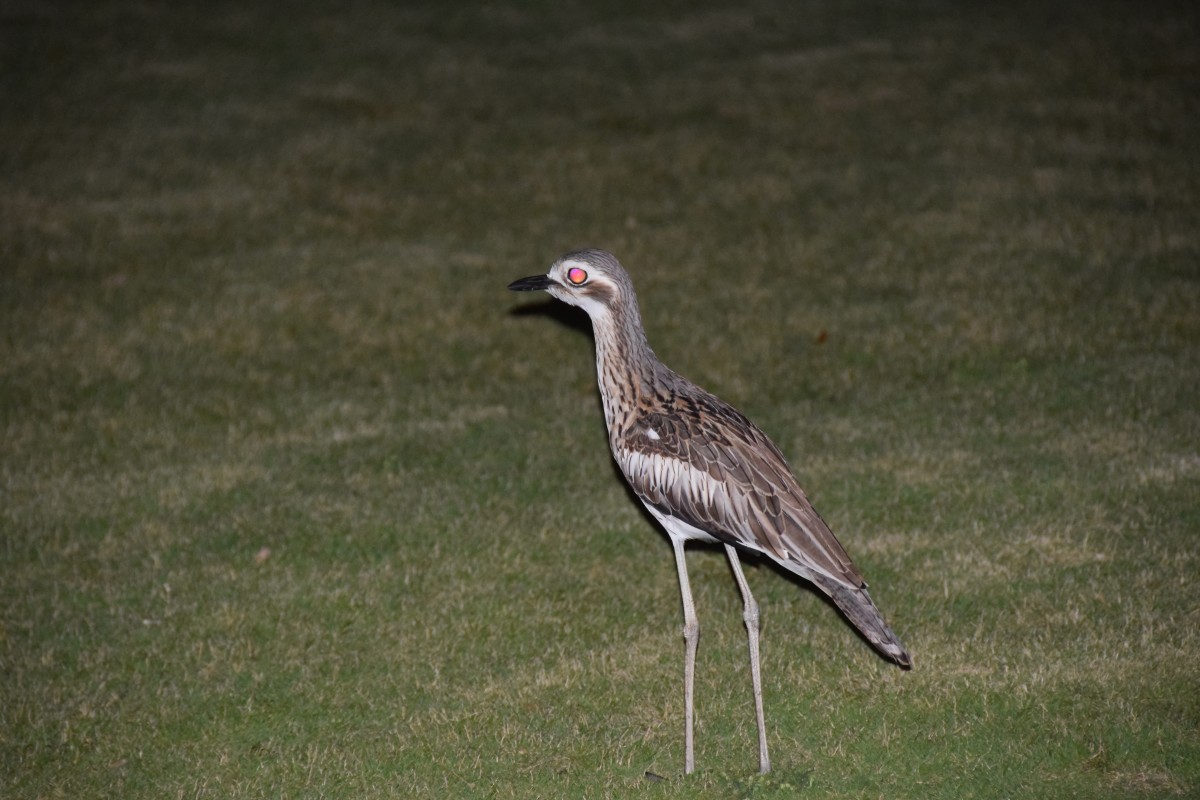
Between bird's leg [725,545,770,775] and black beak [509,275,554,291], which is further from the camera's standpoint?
black beak [509,275,554,291]

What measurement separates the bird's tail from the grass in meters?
0.71

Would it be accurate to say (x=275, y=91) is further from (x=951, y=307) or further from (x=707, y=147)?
(x=951, y=307)

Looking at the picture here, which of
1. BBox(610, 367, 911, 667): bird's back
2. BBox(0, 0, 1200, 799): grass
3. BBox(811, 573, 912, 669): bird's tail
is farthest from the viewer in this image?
BBox(0, 0, 1200, 799): grass

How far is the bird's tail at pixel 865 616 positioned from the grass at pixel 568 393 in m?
0.71

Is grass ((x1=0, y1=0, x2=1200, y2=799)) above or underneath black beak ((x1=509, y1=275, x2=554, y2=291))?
underneath

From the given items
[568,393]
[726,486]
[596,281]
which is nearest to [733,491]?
[726,486]

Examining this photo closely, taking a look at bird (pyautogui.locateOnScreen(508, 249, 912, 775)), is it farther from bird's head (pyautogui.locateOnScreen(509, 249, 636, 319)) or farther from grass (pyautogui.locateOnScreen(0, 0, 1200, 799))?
grass (pyautogui.locateOnScreen(0, 0, 1200, 799))

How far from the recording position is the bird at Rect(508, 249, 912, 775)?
6.29 metres

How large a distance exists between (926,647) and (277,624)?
3717mm

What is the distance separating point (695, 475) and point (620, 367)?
30.2 inches

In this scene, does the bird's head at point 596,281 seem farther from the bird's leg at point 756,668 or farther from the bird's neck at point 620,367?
the bird's leg at point 756,668

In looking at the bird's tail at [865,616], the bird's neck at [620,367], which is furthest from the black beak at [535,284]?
the bird's tail at [865,616]

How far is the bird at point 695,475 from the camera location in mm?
6293

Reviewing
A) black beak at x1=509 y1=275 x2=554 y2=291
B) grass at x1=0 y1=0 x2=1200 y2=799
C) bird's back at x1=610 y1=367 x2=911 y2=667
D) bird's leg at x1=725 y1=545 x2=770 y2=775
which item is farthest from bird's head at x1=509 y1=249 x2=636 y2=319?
grass at x1=0 y1=0 x2=1200 y2=799
